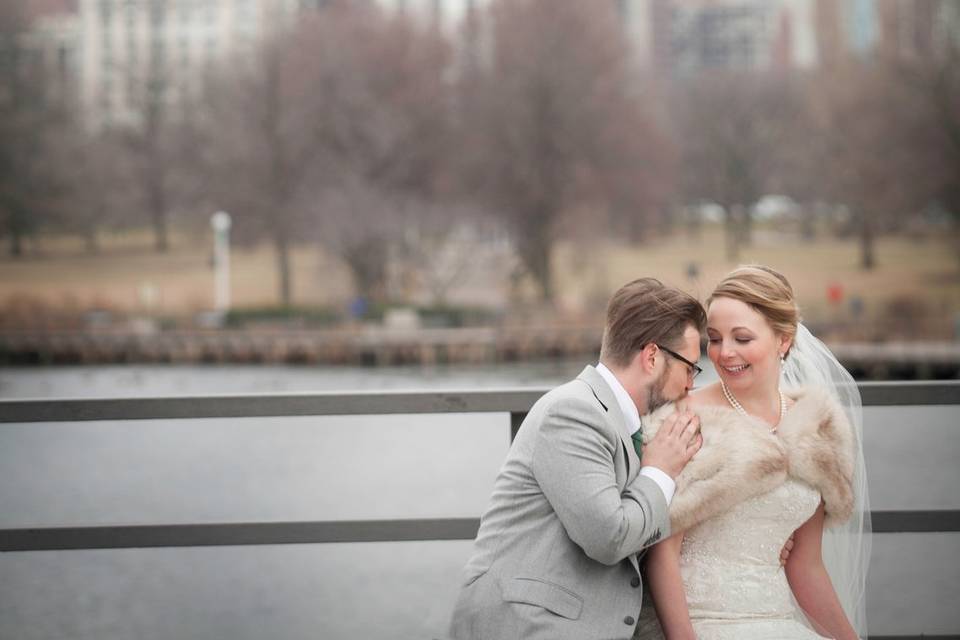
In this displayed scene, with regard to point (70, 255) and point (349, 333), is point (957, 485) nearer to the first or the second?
point (349, 333)

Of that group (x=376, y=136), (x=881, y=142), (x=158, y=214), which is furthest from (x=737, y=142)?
(x=158, y=214)

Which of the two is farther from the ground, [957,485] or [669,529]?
[669,529]

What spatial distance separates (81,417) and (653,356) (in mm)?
1719

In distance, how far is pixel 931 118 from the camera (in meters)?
45.2

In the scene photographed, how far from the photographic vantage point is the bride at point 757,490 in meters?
2.94

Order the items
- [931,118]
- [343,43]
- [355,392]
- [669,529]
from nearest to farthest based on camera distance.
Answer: [669,529], [355,392], [931,118], [343,43]

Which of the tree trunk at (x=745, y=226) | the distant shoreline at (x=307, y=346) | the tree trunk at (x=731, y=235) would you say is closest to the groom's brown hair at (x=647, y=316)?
the distant shoreline at (x=307, y=346)

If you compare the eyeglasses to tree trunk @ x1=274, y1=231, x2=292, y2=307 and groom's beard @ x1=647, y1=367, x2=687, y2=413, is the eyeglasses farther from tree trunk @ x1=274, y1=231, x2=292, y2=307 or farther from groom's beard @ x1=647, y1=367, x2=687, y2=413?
tree trunk @ x1=274, y1=231, x2=292, y2=307

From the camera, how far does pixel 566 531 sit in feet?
9.11

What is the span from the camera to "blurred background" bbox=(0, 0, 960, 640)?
4597 centimetres

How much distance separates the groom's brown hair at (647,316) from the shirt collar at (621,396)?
0.16ft

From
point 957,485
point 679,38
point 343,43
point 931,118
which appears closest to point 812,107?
point 931,118

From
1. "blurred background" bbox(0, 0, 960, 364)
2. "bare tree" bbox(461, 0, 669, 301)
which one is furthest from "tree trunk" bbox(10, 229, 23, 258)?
"bare tree" bbox(461, 0, 669, 301)

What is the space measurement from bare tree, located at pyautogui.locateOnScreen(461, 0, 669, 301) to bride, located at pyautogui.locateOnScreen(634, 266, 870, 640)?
46099mm
